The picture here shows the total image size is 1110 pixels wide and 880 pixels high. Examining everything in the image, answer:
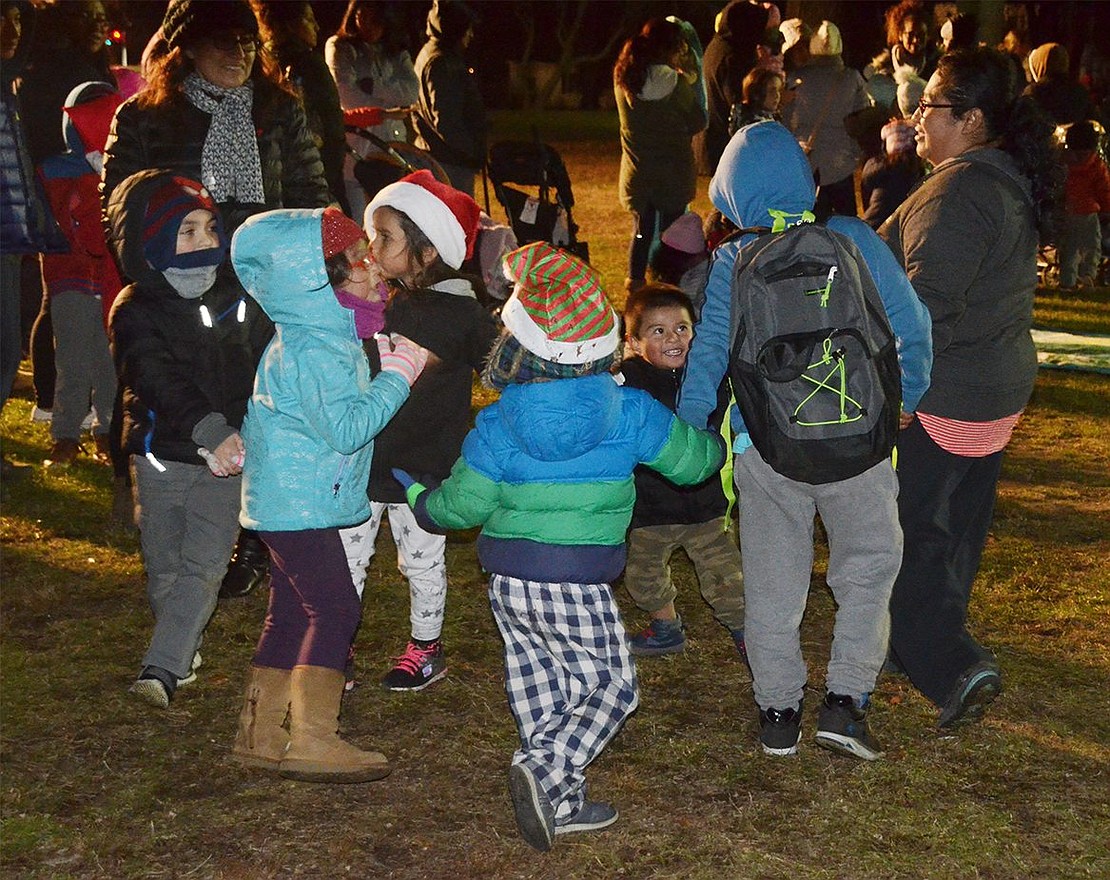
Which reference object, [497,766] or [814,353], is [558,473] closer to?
[814,353]

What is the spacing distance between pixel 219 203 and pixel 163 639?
5.77 feet

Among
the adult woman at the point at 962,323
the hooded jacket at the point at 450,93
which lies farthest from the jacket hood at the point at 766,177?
the hooded jacket at the point at 450,93

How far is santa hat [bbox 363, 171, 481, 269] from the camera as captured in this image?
15.1ft

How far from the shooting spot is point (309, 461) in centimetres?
413

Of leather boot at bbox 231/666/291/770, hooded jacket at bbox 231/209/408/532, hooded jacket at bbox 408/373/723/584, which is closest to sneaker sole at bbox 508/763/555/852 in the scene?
hooded jacket at bbox 408/373/723/584

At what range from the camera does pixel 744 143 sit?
420 cm

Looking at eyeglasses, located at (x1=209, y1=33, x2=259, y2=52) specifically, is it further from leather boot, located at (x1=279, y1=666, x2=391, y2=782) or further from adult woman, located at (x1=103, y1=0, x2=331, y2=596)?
leather boot, located at (x1=279, y1=666, x2=391, y2=782)

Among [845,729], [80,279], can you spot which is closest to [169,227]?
[845,729]

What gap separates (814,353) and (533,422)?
0.83m

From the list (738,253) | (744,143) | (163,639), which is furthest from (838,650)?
(163,639)

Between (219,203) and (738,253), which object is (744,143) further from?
(219,203)

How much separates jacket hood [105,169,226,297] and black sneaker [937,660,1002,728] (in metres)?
2.91

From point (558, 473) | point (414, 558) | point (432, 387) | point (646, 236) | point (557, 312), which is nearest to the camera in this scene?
point (557, 312)

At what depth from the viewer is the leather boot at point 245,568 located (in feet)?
19.2
